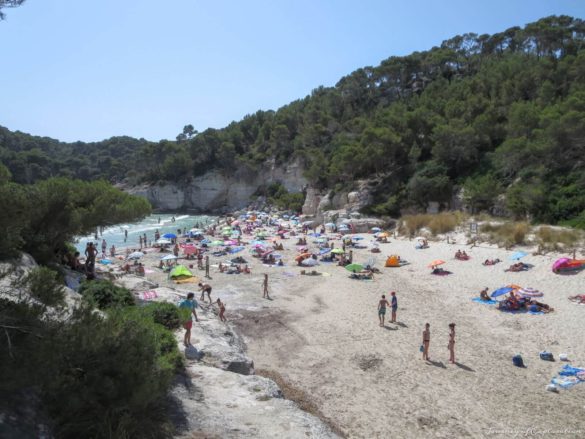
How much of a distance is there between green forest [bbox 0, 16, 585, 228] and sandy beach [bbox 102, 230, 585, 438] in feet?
43.3

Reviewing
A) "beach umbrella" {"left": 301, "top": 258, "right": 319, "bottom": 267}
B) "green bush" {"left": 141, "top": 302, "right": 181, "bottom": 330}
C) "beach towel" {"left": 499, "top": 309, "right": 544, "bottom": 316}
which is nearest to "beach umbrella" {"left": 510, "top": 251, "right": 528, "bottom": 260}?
"beach towel" {"left": 499, "top": 309, "right": 544, "bottom": 316}

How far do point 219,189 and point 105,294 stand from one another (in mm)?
62697

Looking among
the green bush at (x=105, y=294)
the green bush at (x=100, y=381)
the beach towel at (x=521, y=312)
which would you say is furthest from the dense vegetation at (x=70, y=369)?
the beach towel at (x=521, y=312)

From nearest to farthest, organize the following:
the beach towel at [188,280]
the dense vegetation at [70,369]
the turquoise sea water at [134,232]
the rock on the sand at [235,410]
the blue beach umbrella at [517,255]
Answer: the dense vegetation at [70,369], the rock on the sand at [235,410], the blue beach umbrella at [517,255], the beach towel at [188,280], the turquoise sea water at [134,232]

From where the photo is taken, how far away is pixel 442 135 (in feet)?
123

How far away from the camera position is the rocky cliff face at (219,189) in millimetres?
65000

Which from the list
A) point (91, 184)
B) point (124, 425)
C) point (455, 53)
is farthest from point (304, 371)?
point (455, 53)

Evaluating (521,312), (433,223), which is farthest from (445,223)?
(521,312)

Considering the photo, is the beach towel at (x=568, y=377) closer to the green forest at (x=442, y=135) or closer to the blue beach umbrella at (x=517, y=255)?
the blue beach umbrella at (x=517, y=255)

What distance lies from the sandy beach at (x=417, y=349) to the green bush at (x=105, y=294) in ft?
12.2

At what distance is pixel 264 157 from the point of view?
67.8 metres

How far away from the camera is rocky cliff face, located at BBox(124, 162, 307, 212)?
65.0 meters

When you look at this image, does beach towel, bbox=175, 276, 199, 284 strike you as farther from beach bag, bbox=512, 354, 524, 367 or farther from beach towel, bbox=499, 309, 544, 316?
beach bag, bbox=512, 354, 524, 367

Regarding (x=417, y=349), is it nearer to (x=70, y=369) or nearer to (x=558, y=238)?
(x=70, y=369)
